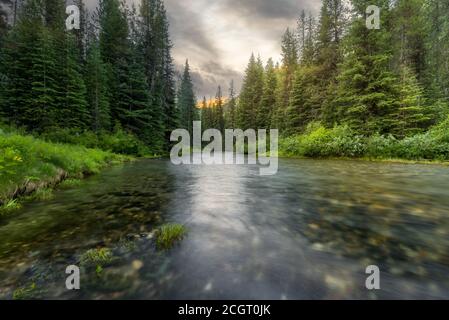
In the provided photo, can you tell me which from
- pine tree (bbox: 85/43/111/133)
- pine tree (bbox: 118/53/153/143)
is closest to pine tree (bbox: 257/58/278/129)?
pine tree (bbox: 118/53/153/143)

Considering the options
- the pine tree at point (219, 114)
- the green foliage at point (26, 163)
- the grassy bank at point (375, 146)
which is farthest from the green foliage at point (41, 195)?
the pine tree at point (219, 114)

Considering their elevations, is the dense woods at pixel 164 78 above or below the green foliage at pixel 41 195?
above

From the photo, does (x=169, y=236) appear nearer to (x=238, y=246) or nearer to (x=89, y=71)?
(x=238, y=246)

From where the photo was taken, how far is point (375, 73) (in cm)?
2139

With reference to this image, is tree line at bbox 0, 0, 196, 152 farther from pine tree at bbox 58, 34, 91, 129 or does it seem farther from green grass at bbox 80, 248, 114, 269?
green grass at bbox 80, 248, 114, 269

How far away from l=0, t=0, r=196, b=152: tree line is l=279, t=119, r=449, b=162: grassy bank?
57.5 feet

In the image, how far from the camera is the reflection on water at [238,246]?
2.72m

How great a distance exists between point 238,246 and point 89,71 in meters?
26.3

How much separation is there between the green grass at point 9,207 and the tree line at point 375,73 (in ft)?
76.0

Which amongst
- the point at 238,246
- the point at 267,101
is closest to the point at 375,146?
the point at 238,246

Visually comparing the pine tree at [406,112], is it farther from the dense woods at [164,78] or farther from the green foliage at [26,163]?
the green foliage at [26,163]

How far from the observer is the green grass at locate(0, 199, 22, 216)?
5123mm

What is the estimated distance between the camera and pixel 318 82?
107ft
